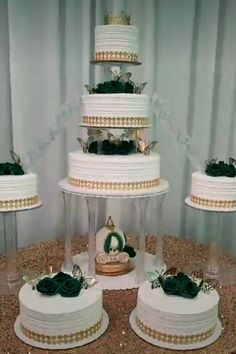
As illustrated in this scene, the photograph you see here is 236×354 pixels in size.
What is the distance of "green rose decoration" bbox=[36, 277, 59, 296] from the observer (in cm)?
139

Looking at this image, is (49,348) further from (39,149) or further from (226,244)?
(226,244)

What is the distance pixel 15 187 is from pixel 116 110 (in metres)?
0.49

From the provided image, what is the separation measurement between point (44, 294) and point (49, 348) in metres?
0.17

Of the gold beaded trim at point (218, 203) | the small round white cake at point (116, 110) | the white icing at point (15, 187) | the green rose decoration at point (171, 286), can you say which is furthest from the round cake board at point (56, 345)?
the small round white cake at point (116, 110)

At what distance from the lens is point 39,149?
206 centimetres

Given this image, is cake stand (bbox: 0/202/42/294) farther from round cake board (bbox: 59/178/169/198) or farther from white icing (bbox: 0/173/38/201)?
round cake board (bbox: 59/178/169/198)

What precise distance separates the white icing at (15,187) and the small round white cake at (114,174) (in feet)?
0.62

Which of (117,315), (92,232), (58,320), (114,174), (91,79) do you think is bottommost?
(117,315)

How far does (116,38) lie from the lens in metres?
1.70

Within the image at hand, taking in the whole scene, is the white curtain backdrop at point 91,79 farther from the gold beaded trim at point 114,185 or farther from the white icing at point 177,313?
the white icing at point 177,313

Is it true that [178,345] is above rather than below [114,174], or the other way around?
below

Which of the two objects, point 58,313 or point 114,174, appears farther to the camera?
point 114,174

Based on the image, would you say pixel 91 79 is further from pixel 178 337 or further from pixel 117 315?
pixel 178 337

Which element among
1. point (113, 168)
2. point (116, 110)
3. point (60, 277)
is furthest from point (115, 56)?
point (60, 277)
